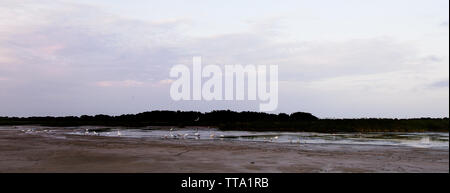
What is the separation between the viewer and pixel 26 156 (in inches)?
662

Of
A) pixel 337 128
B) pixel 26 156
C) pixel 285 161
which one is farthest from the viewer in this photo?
pixel 337 128

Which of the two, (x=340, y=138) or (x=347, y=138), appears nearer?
(x=347, y=138)
